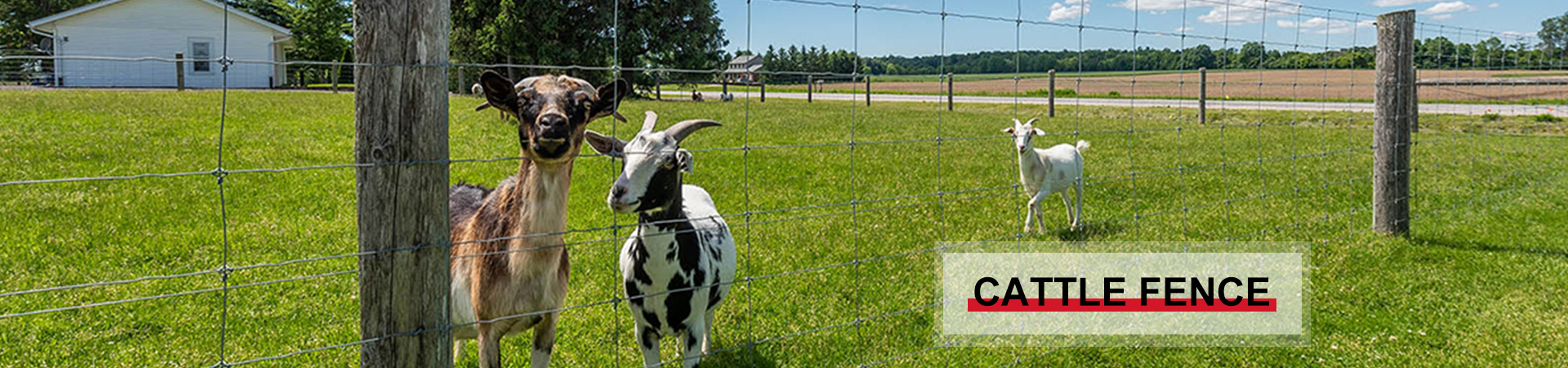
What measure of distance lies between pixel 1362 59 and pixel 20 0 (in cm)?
5205

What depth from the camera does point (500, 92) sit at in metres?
3.22

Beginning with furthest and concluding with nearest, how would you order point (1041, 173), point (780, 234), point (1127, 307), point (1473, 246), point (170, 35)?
point (170, 35)
point (1041, 173)
point (780, 234)
point (1473, 246)
point (1127, 307)

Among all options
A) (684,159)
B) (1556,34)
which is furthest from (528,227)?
(1556,34)

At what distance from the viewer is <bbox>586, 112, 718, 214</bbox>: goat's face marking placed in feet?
12.3

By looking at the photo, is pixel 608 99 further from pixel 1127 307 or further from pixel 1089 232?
pixel 1089 232

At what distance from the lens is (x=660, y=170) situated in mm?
3867

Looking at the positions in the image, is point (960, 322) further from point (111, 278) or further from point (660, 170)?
point (111, 278)

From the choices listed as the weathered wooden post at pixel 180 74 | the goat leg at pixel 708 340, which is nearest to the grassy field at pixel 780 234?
the goat leg at pixel 708 340

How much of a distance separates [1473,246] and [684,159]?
714cm

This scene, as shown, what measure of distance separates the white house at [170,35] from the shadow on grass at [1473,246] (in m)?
12.0

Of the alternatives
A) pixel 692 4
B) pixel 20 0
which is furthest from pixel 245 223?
pixel 20 0

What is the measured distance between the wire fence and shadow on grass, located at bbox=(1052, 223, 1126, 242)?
0.19ft

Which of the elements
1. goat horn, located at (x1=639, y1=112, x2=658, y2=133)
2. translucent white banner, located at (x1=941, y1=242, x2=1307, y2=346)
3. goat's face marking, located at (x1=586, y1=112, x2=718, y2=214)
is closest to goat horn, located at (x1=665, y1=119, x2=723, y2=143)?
goat's face marking, located at (x1=586, y1=112, x2=718, y2=214)

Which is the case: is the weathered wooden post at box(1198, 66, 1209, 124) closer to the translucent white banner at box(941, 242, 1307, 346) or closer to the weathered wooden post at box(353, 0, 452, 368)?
the translucent white banner at box(941, 242, 1307, 346)
